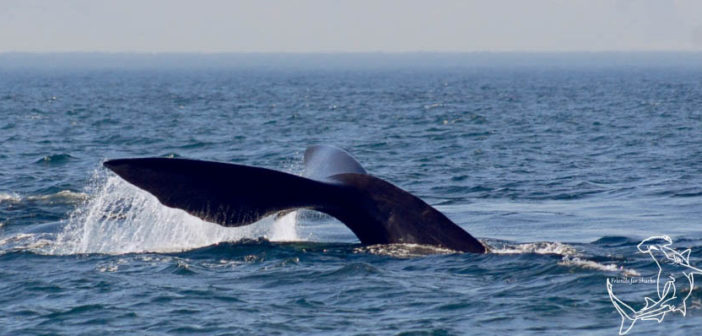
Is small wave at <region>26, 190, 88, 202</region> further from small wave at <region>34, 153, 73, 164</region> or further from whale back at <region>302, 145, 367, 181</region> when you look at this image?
whale back at <region>302, 145, 367, 181</region>

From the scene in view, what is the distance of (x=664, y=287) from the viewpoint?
10539 millimetres

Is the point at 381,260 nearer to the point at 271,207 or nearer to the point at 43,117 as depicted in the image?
the point at 271,207

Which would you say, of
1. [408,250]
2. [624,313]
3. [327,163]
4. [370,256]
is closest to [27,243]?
[327,163]

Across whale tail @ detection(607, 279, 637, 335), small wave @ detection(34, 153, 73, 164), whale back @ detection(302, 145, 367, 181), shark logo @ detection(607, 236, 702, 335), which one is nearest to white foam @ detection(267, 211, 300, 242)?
whale back @ detection(302, 145, 367, 181)

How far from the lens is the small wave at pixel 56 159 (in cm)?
2650

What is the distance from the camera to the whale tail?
936 centimetres

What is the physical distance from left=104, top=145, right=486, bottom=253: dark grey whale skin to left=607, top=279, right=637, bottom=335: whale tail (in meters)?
1.67

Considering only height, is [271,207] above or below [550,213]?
above

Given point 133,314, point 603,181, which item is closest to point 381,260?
point 133,314

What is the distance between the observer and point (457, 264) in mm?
11492

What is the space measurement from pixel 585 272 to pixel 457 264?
1170 mm

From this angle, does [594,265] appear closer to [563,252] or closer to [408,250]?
[563,252]

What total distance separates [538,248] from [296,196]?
3085 millimetres

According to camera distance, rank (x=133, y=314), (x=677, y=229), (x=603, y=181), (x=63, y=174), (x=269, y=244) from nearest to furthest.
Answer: (x=133, y=314) → (x=269, y=244) → (x=677, y=229) → (x=603, y=181) → (x=63, y=174)
